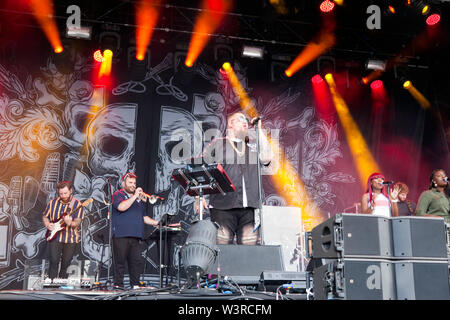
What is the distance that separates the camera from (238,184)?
5125 millimetres

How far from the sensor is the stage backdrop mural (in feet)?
24.8

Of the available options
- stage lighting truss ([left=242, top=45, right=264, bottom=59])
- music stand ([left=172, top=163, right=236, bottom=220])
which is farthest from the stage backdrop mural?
music stand ([left=172, top=163, right=236, bottom=220])

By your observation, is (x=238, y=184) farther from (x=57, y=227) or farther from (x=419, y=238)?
(x=57, y=227)

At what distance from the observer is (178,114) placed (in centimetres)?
852

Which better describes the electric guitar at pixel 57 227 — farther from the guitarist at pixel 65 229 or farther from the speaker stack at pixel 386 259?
the speaker stack at pixel 386 259

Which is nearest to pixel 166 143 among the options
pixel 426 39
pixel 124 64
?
pixel 124 64

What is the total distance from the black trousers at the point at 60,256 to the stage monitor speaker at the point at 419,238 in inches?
204

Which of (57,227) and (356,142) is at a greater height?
(356,142)

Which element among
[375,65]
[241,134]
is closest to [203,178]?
[241,134]

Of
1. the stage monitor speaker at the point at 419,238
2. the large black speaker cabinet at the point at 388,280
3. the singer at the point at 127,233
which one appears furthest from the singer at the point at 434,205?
the singer at the point at 127,233

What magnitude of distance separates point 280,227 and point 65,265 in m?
3.30

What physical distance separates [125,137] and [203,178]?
420cm

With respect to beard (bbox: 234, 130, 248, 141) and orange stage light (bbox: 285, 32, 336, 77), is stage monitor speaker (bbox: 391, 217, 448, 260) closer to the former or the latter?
beard (bbox: 234, 130, 248, 141)

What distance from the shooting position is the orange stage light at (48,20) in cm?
805
